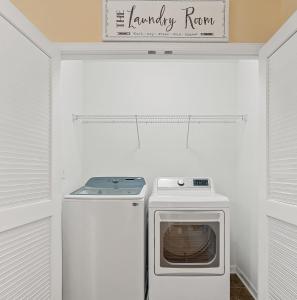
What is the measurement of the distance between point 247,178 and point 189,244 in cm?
97

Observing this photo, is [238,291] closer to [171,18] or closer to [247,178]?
[247,178]

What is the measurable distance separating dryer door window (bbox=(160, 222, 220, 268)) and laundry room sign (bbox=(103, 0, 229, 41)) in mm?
1594

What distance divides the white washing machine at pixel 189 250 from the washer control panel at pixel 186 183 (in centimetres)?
51

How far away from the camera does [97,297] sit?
2.77m

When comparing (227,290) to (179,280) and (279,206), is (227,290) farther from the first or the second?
(279,206)

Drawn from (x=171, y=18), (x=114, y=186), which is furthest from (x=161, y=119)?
(x=171, y=18)

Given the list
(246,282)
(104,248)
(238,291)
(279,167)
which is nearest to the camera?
(279,167)

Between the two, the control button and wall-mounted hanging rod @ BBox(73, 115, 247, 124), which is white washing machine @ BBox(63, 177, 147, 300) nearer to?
the control button

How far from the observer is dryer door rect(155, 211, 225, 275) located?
9.38ft

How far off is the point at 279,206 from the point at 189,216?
1178 mm

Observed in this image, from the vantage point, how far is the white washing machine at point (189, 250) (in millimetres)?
2832

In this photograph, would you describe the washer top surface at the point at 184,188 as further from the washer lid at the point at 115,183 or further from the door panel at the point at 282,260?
the door panel at the point at 282,260

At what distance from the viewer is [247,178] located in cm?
340

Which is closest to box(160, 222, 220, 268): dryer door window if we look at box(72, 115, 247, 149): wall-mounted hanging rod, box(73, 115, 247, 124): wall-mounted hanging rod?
box(72, 115, 247, 149): wall-mounted hanging rod
